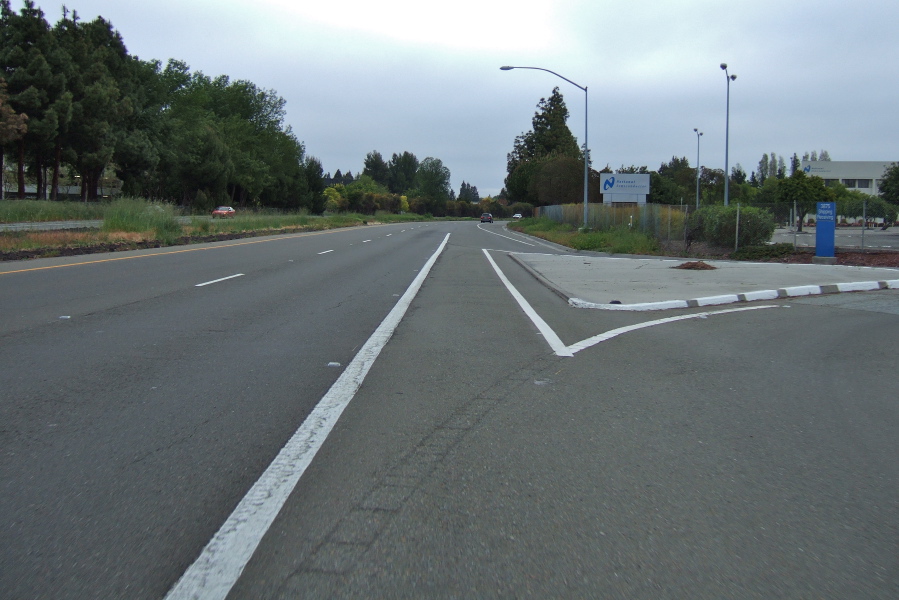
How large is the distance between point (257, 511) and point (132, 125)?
7259 cm

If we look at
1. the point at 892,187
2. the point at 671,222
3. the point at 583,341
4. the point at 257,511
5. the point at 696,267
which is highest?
the point at 892,187

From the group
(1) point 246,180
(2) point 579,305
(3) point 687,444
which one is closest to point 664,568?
(3) point 687,444

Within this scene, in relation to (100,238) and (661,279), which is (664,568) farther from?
(100,238)

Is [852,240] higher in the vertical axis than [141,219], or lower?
lower

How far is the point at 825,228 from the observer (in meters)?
23.2

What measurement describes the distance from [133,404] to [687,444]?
4217 mm

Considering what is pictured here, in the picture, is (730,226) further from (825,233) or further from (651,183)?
(651,183)

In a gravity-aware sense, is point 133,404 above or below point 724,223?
below

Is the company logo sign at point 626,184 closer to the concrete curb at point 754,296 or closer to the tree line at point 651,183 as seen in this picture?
the tree line at point 651,183

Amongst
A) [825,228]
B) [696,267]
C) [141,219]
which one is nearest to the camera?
[696,267]

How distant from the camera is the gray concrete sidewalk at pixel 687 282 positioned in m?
13.1

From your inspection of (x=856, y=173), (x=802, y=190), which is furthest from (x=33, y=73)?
(x=856, y=173)

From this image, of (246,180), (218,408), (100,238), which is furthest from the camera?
(246,180)

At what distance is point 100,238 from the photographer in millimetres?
27328
